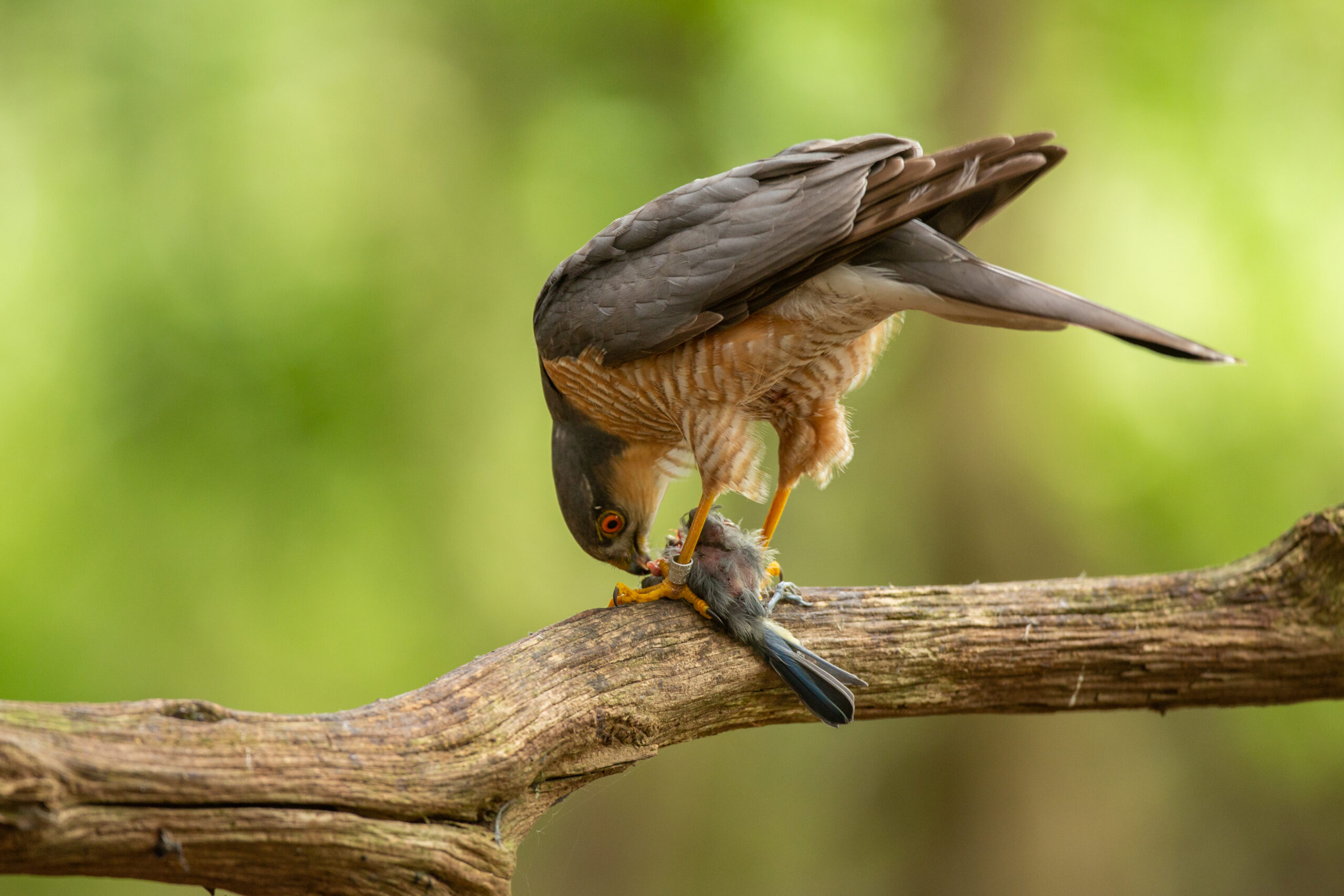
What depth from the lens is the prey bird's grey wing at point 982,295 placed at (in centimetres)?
179

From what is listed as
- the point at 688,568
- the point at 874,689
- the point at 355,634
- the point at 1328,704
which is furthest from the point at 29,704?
the point at 1328,704

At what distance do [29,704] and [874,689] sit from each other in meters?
1.78

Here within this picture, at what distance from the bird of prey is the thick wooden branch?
32 centimetres

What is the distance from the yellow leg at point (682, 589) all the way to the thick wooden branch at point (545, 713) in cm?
4

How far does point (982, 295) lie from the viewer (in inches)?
77.1

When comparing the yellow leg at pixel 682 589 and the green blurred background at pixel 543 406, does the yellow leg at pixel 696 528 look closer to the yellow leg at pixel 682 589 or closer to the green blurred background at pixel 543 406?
the yellow leg at pixel 682 589

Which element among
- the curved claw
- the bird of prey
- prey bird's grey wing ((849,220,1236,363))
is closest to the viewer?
prey bird's grey wing ((849,220,1236,363))

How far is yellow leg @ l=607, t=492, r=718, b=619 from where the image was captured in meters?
2.41

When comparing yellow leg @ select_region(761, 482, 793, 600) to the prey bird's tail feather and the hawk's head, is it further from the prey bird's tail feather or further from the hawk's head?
the hawk's head

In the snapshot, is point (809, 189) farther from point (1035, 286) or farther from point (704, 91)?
point (704, 91)

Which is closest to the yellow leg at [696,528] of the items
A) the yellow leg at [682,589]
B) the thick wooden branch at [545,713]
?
the yellow leg at [682,589]

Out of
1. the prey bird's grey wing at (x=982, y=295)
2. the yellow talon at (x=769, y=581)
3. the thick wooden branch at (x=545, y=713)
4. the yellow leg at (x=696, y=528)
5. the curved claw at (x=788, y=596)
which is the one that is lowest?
the thick wooden branch at (x=545, y=713)

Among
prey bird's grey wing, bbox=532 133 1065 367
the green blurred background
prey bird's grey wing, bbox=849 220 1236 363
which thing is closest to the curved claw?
prey bird's grey wing, bbox=532 133 1065 367

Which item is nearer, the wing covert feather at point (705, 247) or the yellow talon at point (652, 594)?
the wing covert feather at point (705, 247)
